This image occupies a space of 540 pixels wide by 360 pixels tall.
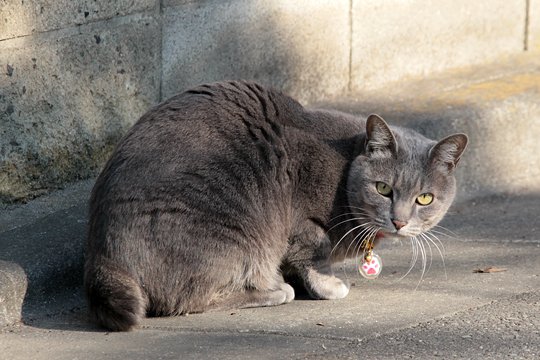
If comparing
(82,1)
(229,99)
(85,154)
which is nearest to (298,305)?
(229,99)

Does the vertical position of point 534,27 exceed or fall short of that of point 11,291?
it exceeds it

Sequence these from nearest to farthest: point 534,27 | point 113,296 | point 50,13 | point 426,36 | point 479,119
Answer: point 113,296, point 50,13, point 479,119, point 426,36, point 534,27

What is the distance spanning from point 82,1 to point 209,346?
1921mm

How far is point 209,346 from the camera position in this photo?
370cm

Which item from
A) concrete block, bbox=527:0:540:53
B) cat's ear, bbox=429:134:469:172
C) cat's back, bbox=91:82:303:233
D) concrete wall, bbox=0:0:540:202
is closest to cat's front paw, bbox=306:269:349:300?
cat's back, bbox=91:82:303:233

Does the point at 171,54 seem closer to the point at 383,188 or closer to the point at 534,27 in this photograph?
the point at 383,188

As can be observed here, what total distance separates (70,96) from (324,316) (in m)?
1.63

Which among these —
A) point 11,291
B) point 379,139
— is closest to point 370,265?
point 379,139

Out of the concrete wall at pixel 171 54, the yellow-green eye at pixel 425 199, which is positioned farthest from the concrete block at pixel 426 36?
the yellow-green eye at pixel 425 199

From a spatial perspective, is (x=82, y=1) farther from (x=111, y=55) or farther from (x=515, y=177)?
(x=515, y=177)

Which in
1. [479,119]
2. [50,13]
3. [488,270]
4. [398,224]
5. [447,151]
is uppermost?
[50,13]

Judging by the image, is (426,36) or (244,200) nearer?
(244,200)

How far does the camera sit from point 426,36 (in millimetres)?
6676

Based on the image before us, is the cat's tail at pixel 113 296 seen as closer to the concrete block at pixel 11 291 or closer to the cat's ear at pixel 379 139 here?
the concrete block at pixel 11 291
